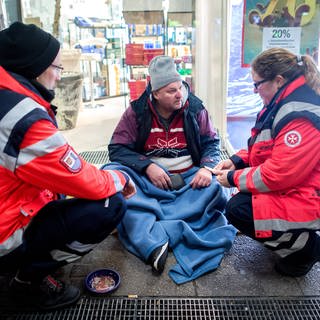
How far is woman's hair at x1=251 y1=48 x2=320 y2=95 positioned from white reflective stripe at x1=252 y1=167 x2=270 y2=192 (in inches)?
15.2

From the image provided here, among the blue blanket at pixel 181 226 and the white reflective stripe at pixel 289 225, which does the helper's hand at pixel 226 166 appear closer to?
the blue blanket at pixel 181 226

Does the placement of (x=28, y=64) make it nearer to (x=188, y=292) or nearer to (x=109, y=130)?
(x=188, y=292)

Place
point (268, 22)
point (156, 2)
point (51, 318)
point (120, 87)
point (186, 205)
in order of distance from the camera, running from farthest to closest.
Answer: point (120, 87) < point (156, 2) < point (268, 22) < point (186, 205) < point (51, 318)

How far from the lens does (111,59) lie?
530 centimetres

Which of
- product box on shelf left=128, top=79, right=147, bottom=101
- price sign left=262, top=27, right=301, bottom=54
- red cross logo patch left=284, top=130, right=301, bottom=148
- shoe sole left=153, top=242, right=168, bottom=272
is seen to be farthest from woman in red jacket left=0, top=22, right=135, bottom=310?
product box on shelf left=128, top=79, right=147, bottom=101

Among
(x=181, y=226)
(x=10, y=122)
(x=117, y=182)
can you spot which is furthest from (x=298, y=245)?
(x=10, y=122)

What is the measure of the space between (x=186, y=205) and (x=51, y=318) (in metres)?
0.80

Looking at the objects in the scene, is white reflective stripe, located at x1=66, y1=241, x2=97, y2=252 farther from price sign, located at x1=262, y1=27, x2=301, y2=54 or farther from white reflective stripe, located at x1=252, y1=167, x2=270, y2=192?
price sign, located at x1=262, y1=27, x2=301, y2=54

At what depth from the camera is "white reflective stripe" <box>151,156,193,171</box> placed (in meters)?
2.07

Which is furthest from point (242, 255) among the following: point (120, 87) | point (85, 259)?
point (120, 87)

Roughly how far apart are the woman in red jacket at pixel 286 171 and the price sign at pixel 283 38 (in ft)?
2.92

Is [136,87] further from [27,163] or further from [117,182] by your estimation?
[27,163]

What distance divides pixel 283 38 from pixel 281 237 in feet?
4.54

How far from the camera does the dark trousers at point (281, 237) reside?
1497mm
